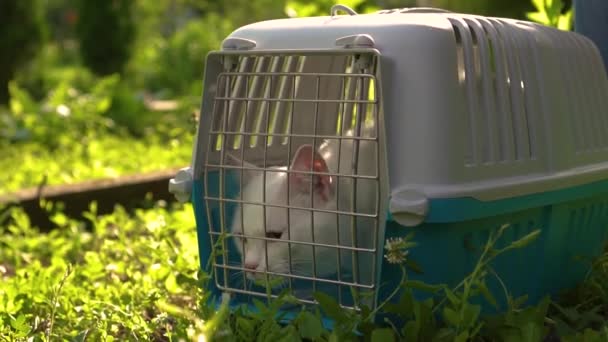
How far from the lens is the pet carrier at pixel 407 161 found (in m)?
2.05

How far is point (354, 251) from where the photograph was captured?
216cm

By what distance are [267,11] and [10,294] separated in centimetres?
1212

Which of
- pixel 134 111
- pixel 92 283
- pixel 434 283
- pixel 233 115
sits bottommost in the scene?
pixel 134 111

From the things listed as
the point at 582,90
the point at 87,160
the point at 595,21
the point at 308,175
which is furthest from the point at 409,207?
the point at 87,160

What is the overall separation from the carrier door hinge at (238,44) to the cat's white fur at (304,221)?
0.29 metres

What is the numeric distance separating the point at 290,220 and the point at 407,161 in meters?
0.44

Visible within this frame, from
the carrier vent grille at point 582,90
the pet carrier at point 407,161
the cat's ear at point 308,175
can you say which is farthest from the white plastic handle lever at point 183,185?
the carrier vent grille at point 582,90

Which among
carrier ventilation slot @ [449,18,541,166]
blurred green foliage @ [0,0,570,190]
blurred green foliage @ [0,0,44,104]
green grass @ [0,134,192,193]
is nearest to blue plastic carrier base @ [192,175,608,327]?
carrier ventilation slot @ [449,18,541,166]

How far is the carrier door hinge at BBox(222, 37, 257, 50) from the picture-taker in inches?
90.1

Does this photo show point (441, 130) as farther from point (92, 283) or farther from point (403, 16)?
point (92, 283)

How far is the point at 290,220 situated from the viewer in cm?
236

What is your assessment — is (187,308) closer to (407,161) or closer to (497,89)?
(407,161)

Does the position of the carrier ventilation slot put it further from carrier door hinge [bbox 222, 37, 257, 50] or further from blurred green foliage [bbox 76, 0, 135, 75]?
blurred green foliage [bbox 76, 0, 135, 75]

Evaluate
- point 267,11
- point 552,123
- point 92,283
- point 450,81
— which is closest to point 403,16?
point 450,81
